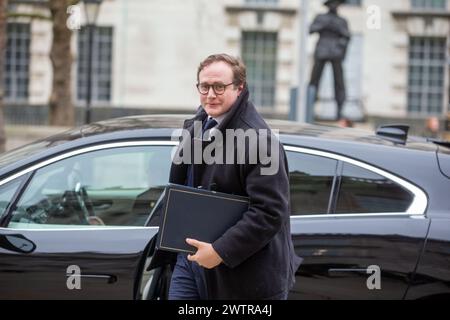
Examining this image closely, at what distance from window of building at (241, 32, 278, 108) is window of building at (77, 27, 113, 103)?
4.96 metres

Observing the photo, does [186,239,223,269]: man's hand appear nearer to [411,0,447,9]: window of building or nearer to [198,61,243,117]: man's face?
[198,61,243,117]: man's face

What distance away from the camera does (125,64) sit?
28.0 m

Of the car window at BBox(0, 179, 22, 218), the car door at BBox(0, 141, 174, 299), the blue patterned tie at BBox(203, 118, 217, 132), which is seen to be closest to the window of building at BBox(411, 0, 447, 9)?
the car door at BBox(0, 141, 174, 299)

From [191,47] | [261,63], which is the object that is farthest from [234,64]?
[261,63]

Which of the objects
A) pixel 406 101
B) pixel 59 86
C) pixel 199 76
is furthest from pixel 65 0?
pixel 406 101

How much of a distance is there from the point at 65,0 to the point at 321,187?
40.4 ft

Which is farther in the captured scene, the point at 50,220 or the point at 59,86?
the point at 59,86

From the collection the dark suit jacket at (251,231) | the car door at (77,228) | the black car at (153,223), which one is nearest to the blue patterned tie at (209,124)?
the dark suit jacket at (251,231)

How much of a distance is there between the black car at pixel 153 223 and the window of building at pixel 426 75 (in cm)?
2398

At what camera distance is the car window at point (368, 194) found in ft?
14.5

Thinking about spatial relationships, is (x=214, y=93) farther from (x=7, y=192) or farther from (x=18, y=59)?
(x=18, y=59)

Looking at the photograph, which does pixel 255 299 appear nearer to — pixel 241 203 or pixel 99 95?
pixel 241 203

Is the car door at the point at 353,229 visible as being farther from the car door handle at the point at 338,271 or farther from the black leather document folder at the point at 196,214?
the black leather document folder at the point at 196,214
